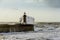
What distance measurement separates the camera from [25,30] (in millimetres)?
5922

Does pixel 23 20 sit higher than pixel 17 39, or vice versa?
pixel 23 20

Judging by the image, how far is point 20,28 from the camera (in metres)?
5.82

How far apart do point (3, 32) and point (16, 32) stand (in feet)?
1.62

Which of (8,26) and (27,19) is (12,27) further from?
(27,19)

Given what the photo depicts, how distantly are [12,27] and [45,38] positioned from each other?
1.52 meters

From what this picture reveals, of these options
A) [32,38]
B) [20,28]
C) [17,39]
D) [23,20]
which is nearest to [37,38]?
[32,38]

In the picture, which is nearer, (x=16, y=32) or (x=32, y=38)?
(x=32, y=38)

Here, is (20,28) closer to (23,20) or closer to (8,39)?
(23,20)

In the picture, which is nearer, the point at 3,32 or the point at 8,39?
the point at 8,39

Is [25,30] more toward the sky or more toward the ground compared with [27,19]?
more toward the ground

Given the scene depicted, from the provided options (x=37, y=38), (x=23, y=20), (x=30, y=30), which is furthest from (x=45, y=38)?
(x=23, y=20)

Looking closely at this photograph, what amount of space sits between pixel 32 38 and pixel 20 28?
1.14 metres

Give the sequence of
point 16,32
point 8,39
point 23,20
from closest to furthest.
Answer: point 8,39, point 16,32, point 23,20

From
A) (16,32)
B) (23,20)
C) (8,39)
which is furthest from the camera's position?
(23,20)
